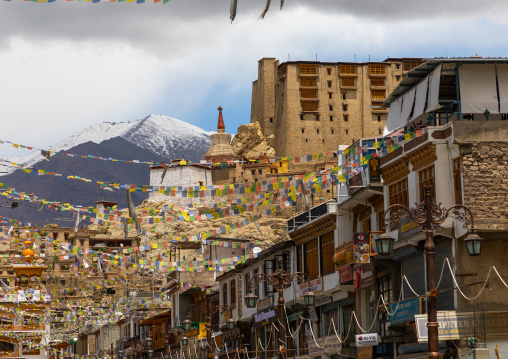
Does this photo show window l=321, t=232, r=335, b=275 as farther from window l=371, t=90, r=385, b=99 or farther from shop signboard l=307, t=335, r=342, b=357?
window l=371, t=90, r=385, b=99

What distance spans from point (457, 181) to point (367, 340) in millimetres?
7657

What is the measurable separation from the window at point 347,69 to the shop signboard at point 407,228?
112m

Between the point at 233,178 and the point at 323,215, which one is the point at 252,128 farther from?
the point at 323,215

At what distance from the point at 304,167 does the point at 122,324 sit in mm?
57386

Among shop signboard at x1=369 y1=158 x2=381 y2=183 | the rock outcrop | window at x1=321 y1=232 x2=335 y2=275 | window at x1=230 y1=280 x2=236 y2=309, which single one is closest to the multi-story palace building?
the rock outcrop

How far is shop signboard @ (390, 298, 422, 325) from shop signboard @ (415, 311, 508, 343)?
1.16 m

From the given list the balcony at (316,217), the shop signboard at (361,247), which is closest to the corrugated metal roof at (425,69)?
the balcony at (316,217)

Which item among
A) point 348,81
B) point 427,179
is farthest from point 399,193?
point 348,81

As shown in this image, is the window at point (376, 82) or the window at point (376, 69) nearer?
the window at point (376, 69)

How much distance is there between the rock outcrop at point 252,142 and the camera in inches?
5630

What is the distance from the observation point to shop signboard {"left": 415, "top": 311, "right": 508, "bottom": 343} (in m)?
27.8

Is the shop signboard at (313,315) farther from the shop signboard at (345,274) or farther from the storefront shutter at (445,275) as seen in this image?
the storefront shutter at (445,275)

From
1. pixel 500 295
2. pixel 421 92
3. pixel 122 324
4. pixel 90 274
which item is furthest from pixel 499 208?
pixel 90 274

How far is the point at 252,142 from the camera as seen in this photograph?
→ 143875 mm
